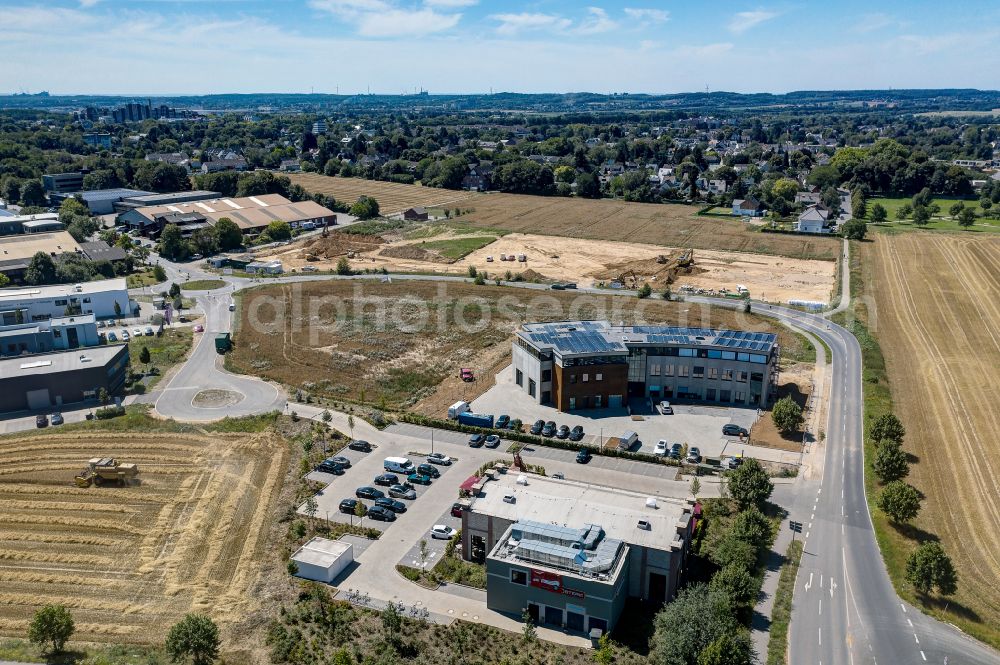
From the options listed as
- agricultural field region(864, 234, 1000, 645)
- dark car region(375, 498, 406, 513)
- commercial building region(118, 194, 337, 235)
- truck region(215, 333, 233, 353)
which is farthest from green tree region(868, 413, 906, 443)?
commercial building region(118, 194, 337, 235)

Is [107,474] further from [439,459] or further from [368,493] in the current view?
[439,459]

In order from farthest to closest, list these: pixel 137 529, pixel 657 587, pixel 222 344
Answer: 1. pixel 222 344
2. pixel 137 529
3. pixel 657 587

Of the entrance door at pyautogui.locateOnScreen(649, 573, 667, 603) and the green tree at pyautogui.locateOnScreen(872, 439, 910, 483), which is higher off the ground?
the green tree at pyautogui.locateOnScreen(872, 439, 910, 483)

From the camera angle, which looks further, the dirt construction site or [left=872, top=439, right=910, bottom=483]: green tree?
[left=872, top=439, right=910, bottom=483]: green tree

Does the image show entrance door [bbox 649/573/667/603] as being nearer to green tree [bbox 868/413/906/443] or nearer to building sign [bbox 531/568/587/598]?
building sign [bbox 531/568/587/598]

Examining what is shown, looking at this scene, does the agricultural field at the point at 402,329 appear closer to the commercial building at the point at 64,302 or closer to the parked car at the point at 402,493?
the parked car at the point at 402,493

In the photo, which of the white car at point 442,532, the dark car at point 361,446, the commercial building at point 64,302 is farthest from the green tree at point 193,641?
the commercial building at point 64,302

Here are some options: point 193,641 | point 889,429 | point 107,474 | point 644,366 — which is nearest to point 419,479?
point 193,641
